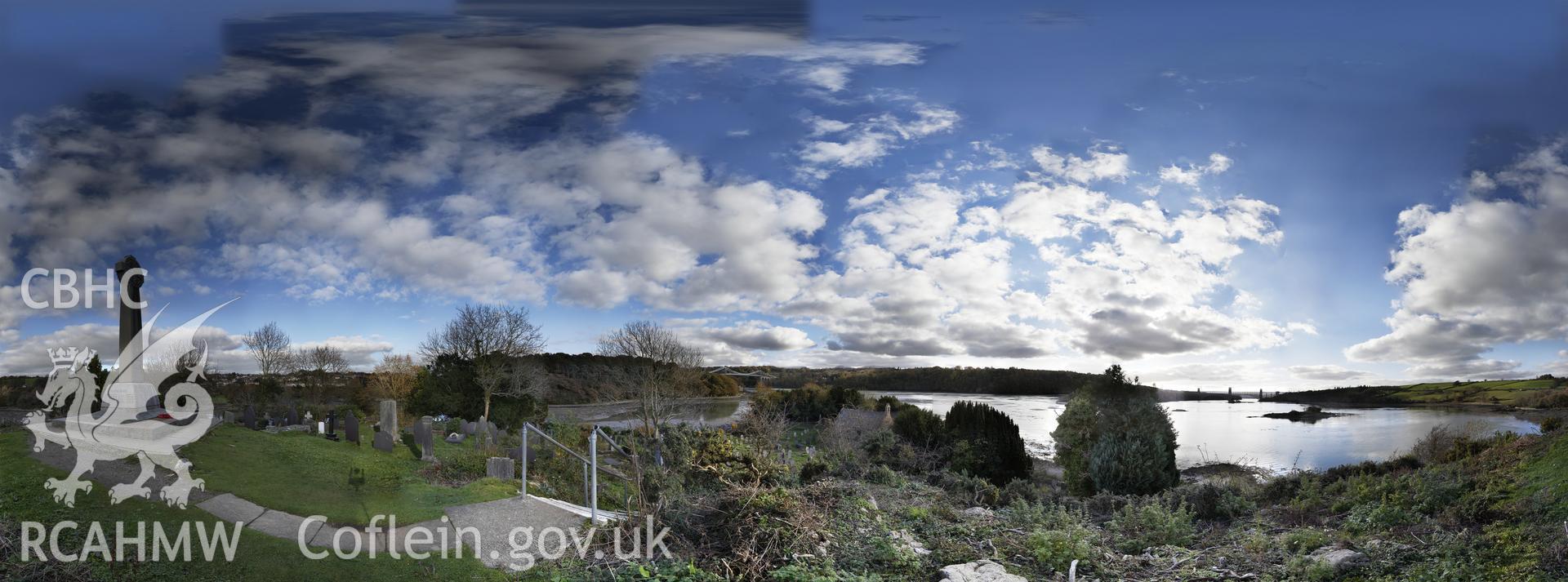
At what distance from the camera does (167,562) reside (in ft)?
16.6

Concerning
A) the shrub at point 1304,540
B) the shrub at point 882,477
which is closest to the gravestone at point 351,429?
the shrub at point 882,477

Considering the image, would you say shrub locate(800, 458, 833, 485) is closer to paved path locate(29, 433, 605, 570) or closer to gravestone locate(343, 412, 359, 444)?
paved path locate(29, 433, 605, 570)

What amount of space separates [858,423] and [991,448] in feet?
9.90

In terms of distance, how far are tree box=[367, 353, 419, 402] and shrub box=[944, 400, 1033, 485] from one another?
11.9 m

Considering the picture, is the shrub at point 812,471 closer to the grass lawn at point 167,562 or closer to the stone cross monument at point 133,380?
the grass lawn at point 167,562

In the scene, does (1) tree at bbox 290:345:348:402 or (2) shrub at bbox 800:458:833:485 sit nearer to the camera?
(2) shrub at bbox 800:458:833:485

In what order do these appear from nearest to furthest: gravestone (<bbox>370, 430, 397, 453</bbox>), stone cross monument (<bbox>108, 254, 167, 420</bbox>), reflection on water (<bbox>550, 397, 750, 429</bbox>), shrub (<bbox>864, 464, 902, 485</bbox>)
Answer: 1. stone cross monument (<bbox>108, 254, 167, 420</bbox>)
2. shrub (<bbox>864, 464, 902, 485</bbox>)
3. gravestone (<bbox>370, 430, 397, 453</bbox>)
4. reflection on water (<bbox>550, 397, 750, 429</bbox>)

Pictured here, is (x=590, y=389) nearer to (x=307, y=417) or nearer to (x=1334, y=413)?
(x=307, y=417)

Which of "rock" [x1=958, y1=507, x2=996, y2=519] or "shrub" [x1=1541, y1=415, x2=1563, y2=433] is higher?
"shrub" [x1=1541, y1=415, x2=1563, y2=433]

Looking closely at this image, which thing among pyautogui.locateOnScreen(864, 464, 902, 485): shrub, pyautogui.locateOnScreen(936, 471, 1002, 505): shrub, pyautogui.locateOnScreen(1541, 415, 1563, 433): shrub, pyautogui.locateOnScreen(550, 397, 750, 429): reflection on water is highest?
pyautogui.locateOnScreen(1541, 415, 1563, 433): shrub

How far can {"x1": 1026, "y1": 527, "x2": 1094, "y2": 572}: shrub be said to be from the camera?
5973 millimetres

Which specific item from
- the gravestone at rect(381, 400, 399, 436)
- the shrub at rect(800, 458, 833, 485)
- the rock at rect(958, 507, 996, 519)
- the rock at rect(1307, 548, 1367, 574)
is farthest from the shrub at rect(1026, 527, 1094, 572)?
the gravestone at rect(381, 400, 399, 436)

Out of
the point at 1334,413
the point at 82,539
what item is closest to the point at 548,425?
the point at 82,539

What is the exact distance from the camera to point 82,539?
5199mm
